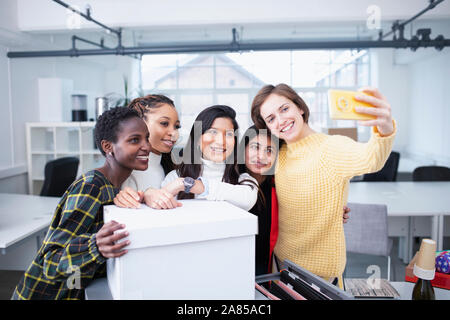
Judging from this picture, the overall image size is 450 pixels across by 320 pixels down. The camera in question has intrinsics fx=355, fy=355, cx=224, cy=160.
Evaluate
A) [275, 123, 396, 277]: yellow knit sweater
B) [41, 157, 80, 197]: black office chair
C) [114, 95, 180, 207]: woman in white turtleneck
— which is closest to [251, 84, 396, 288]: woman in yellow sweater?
[275, 123, 396, 277]: yellow knit sweater

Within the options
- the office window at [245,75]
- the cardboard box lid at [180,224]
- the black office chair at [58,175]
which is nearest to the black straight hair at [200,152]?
the cardboard box lid at [180,224]

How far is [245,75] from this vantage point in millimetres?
8273

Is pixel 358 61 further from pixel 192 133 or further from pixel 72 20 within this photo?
pixel 192 133

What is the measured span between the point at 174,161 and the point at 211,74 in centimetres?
738

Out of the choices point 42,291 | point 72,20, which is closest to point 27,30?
point 72,20

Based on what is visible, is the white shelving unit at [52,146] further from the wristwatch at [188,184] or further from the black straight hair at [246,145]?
the wristwatch at [188,184]

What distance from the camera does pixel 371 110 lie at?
2.61 feet

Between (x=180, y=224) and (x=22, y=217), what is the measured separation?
2.36 m

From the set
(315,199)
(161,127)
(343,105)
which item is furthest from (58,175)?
(343,105)

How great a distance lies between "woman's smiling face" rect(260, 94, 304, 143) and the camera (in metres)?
1.20

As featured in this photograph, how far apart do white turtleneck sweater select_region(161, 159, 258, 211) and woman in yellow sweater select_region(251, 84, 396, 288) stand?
0.16 metres

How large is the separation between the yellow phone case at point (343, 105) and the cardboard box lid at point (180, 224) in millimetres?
276

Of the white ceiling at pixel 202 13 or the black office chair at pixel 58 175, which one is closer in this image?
the black office chair at pixel 58 175

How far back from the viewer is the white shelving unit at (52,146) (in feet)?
14.4
